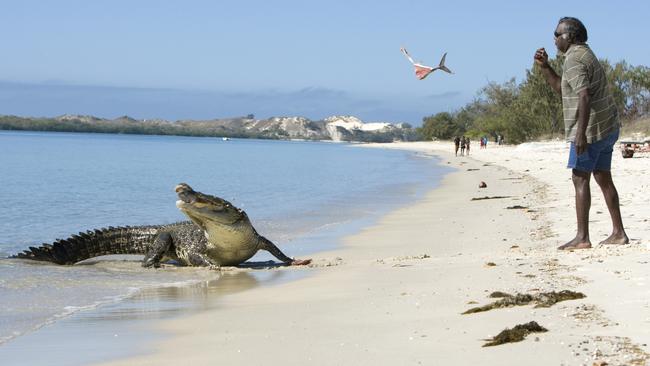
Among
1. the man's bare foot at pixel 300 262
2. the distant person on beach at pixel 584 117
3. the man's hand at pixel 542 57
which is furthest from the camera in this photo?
the man's bare foot at pixel 300 262

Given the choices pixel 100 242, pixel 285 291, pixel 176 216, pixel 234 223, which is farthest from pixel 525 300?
pixel 176 216

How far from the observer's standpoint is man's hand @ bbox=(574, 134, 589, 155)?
812 cm

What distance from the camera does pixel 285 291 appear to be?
25.7 feet

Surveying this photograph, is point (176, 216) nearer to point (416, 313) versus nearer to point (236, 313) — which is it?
point (236, 313)

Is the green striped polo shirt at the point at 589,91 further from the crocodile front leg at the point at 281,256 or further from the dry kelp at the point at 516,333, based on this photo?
the dry kelp at the point at 516,333

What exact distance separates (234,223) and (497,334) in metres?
6.03

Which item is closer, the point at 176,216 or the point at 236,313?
the point at 236,313

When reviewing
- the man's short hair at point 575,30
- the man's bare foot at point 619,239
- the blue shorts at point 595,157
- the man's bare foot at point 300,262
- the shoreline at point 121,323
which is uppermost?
the man's short hair at point 575,30

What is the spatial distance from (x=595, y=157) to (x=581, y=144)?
1.01 feet

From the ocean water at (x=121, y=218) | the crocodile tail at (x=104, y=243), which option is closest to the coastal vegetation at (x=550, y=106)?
the ocean water at (x=121, y=218)

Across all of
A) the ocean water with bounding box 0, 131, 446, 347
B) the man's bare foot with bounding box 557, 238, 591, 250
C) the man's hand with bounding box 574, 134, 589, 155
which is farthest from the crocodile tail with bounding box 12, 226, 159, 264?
the man's hand with bounding box 574, 134, 589, 155

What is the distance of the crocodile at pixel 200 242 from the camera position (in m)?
10.3

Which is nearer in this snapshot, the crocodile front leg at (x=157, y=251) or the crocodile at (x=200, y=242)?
the crocodile at (x=200, y=242)

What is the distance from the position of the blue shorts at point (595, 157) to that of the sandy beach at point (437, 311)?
31.9 inches
